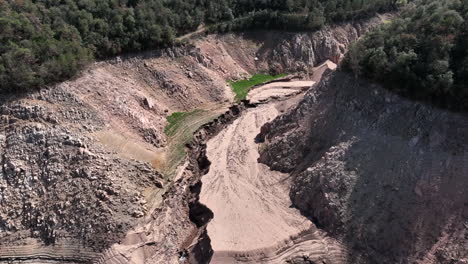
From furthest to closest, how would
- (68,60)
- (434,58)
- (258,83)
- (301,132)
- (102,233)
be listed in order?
(258,83) → (68,60) → (301,132) → (102,233) → (434,58)

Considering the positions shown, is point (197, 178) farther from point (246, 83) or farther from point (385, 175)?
point (246, 83)

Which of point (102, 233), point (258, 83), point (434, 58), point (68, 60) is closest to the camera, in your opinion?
point (434, 58)

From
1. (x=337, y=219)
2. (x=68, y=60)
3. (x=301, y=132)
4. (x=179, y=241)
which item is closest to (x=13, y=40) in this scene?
(x=68, y=60)

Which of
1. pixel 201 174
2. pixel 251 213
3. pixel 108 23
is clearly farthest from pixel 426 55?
pixel 108 23

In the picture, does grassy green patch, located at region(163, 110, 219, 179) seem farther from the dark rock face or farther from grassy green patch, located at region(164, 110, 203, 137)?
the dark rock face

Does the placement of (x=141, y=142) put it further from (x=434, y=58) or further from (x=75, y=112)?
(x=434, y=58)

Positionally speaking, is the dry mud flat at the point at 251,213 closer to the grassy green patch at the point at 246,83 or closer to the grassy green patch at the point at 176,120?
the grassy green patch at the point at 176,120

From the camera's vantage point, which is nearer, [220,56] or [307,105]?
[307,105]
